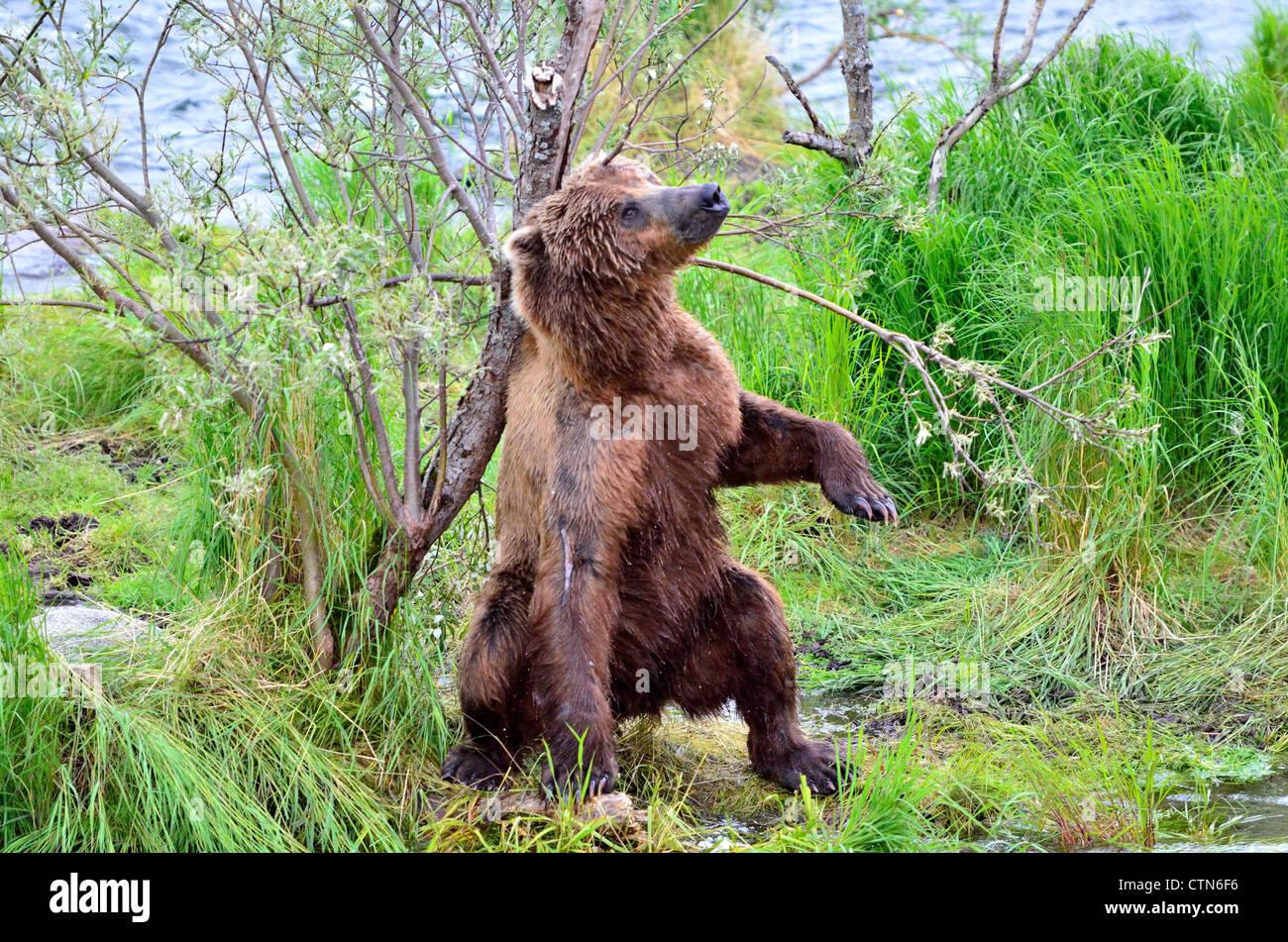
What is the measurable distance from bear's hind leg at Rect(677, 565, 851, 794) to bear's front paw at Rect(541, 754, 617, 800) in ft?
1.75

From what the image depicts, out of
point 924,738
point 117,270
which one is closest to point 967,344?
point 924,738

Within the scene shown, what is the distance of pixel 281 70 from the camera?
450cm

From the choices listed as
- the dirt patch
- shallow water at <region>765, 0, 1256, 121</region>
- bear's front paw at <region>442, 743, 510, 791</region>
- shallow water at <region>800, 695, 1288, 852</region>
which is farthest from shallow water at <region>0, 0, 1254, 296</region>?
bear's front paw at <region>442, 743, 510, 791</region>

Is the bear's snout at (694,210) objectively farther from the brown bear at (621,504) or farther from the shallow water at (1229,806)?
the shallow water at (1229,806)

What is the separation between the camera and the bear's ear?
3745mm

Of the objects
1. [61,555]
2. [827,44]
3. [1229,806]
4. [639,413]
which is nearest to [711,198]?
[639,413]

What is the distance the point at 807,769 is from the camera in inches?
166

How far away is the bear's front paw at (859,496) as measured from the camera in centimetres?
399

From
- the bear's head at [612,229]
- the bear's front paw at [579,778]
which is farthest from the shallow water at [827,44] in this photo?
the bear's front paw at [579,778]

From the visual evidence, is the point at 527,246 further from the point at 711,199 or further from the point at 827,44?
the point at 827,44

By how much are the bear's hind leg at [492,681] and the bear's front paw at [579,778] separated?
294 mm

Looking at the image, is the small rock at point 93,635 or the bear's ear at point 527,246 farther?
the small rock at point 93,635

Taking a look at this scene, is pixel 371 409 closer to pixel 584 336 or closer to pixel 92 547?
pixel 584 336

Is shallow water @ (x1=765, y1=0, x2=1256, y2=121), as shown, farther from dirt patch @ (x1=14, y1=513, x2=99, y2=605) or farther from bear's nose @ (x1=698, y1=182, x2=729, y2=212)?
bear's nose @ (x1=698, y1=182, x2=729, y2=212)
